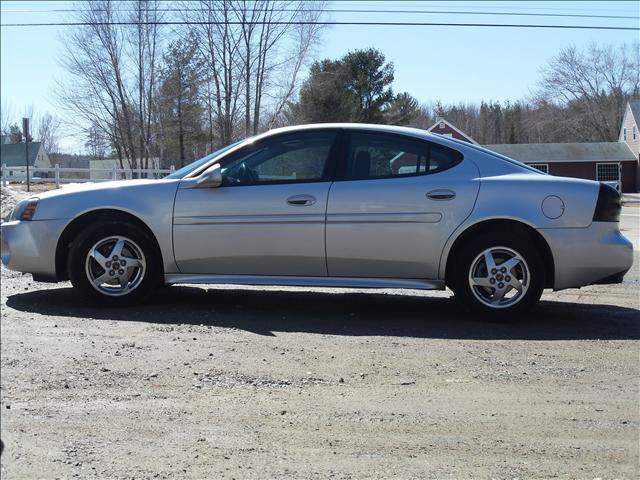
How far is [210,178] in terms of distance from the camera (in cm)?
567

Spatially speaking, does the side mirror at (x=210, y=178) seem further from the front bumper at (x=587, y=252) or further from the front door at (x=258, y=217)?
the front bumper at (x=587, y=252)

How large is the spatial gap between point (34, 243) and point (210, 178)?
5.08 feet

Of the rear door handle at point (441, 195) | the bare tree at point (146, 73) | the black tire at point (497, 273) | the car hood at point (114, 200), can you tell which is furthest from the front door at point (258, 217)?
the bare tree at point (146, 73)

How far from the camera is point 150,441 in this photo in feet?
10.6

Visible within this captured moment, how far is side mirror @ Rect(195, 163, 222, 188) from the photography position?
567 cm

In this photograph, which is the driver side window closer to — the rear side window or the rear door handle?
the rear side window

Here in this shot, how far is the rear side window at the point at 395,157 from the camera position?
19.0 feet

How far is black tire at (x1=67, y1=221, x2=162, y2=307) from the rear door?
1485 millimetres

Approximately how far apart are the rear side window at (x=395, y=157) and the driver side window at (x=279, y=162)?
257 mm

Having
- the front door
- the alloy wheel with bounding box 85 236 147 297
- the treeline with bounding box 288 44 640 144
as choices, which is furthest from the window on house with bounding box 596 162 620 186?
the alloy wheel with bounding box 85 236 147 297

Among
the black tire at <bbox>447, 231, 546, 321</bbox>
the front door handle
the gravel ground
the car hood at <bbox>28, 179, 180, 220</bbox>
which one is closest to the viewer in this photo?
the gravel ground

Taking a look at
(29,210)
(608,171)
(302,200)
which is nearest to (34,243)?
(29,210)

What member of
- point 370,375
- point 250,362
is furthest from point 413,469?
point 250,362

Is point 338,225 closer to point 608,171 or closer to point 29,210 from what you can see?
point 29,210
